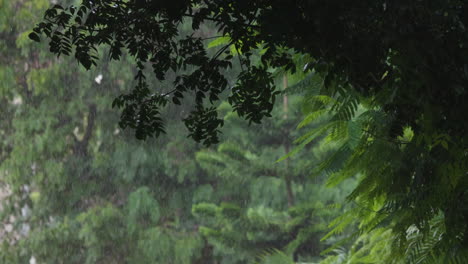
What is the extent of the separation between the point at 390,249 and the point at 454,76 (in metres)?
1.48

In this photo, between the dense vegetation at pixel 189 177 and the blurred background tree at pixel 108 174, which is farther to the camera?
the blurred background tree at pixel 108 174

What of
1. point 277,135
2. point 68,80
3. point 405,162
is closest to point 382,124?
point 405,162

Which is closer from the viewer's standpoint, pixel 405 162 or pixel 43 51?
pixel 405 162

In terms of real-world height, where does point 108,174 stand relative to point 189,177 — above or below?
above

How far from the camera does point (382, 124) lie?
3072mm

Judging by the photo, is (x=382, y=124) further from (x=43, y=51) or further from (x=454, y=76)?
(x=43, y=51)

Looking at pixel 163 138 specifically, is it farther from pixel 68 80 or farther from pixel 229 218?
pixel 229 218

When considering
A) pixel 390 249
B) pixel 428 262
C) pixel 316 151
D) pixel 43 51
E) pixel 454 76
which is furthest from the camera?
pixel 43 51

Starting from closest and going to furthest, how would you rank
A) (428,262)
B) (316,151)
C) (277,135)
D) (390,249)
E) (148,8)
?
(148,8)
(428,262)
(390,249)
(316,151)
(277,135)

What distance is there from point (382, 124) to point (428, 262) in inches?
22.4

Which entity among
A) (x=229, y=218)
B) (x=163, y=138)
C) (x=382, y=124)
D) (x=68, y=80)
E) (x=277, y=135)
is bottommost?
(x=382, y=124)

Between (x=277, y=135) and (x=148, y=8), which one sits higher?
(x=277, y=135)

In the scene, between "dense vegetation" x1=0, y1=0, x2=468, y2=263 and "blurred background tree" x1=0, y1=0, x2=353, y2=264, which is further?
"blurred background tree" x1=0, y1=0, x2=353, y2=264

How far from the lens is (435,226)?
3203 millimetres
